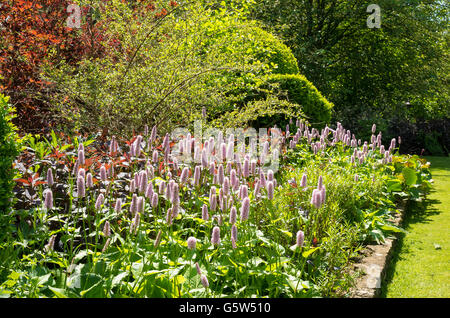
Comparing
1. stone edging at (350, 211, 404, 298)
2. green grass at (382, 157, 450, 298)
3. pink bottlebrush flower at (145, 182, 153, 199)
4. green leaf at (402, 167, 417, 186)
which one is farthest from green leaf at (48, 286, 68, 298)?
green leaf at (402, 167, 417, 186)

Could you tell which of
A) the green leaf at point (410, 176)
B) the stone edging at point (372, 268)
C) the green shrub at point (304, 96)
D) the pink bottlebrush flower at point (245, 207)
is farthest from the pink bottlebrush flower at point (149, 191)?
the green shrub at point (304, 96)

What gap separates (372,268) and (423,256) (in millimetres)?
1186

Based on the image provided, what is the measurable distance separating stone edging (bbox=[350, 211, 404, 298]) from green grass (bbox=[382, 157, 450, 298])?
16 centimetres

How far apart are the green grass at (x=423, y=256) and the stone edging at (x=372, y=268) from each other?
0.16 meters

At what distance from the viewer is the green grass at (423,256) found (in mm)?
3549

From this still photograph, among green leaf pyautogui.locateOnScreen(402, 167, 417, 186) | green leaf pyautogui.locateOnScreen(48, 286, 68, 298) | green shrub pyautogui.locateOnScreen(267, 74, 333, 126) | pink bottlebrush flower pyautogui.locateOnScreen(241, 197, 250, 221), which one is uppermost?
green shrub pyautogui.locateOnScreen(267, 74, 333, 126)

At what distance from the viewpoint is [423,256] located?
14.1 feet

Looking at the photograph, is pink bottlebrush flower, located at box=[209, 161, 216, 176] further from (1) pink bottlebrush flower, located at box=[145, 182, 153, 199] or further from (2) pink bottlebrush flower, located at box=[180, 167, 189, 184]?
(1) pink bottlebrush flower, located at box=[145, 182, 153, 199]

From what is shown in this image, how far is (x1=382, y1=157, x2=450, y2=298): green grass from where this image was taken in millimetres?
3549

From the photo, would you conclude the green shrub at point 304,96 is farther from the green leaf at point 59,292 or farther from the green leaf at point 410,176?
the green leaf at point 59,292

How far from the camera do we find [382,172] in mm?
5551

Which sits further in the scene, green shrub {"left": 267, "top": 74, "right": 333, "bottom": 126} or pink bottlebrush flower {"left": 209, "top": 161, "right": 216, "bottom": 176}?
green shrub {"left": 267, "top": 74, "right": 333, "bottom": 126}
